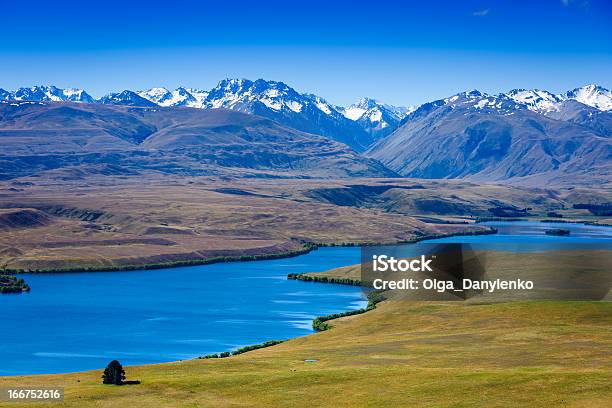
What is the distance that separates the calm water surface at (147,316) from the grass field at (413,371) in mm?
18917

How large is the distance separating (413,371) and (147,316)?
78.7 m

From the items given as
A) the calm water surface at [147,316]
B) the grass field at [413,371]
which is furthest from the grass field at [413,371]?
the calm water surface at [147,316]

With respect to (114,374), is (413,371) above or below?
below

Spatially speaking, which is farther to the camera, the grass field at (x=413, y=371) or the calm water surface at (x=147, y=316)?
the calm water surface at (x=147, y=316)

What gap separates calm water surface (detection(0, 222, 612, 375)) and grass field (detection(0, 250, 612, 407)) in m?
18.9

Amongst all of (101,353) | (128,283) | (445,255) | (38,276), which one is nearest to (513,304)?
(445,255)

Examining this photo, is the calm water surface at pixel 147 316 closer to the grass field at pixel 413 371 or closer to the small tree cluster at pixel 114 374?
the grass field at pixel 413 371

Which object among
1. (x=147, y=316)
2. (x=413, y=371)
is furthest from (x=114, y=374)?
(x=147, y=316)

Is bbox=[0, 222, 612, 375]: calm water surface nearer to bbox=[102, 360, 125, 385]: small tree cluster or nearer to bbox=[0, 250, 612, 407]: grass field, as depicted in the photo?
bbox=[0, 250, 612, 407]: grass field

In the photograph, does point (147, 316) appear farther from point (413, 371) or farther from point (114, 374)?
point (413, 371)

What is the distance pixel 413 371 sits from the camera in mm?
70688

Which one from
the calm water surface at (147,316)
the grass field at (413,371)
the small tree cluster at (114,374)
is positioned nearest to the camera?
the grass field at (413,371)

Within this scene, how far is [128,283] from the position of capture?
187375 mm

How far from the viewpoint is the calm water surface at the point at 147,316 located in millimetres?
110738
